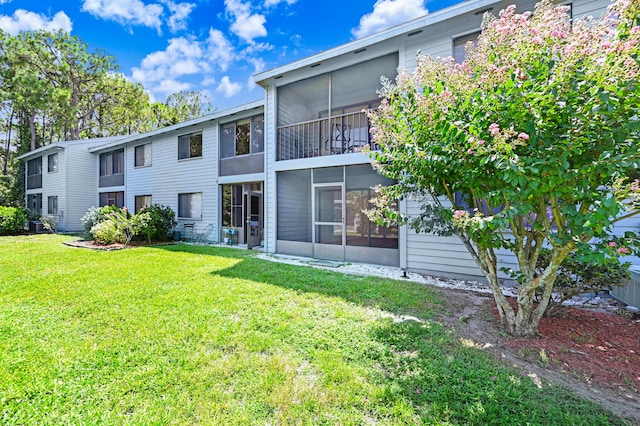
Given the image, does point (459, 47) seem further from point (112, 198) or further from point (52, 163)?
point (52, 163)

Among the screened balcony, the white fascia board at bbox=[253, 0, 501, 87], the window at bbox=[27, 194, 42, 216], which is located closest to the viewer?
the white fascia board at bbox=[253, 0, 501, 87]

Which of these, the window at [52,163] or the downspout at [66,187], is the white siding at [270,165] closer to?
the downspout at [66,187]

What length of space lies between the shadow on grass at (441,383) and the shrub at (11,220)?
19.0 metres

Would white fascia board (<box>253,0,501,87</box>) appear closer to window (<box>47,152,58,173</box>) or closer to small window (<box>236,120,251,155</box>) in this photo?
small window (<box>236,120,251,155</box>)

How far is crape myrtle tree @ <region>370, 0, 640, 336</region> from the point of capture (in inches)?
96.3

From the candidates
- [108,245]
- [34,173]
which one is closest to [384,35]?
[108,245]

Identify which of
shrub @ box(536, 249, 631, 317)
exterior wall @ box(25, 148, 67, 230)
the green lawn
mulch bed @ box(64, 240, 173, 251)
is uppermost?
exterior wall @ box(25, 148, 67, 230)

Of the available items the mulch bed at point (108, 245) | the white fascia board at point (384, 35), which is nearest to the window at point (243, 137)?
the white fascia board at point (384, 35)

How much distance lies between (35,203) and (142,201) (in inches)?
496

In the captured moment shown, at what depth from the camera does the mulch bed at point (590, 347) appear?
2684 millimetres

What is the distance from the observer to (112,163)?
54.9ft

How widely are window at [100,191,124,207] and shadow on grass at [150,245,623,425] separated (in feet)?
57.5

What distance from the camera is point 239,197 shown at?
11.7 metres

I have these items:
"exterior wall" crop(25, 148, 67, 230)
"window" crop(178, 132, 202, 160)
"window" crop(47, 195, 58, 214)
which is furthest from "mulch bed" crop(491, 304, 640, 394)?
"window" crop(47, 195, 58, 214)
